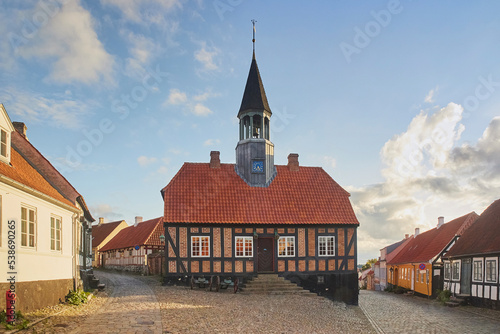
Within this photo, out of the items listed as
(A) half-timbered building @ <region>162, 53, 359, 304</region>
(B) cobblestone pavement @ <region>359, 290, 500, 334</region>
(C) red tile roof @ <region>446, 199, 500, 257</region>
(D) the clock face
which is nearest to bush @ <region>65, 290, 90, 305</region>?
(A) half-timbered building @ <region>162, 53, 359, 304</region>

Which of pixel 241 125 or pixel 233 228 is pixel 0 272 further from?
pixel 241 125

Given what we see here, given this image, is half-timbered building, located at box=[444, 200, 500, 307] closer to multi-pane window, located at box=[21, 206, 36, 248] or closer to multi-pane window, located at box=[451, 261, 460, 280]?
multi-pane window, located at box=[451, 261, 460, 280]

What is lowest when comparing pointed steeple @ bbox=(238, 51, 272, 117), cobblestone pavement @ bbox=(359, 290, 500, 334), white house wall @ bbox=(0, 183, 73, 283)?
cobblestone pavement @ bbox=(359, 290, 500, 334)

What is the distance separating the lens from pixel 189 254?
23.4 meters

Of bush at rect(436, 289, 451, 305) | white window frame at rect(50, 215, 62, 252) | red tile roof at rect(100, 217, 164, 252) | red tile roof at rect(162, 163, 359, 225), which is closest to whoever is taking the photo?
white window frame at rect(50, 215, 62, 252)

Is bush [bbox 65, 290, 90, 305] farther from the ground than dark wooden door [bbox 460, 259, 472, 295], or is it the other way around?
bush [bbox 65, 290, 90, 305]

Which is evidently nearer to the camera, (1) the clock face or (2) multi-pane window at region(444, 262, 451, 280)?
(1) the clock face

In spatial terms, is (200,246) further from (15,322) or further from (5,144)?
(15,322)

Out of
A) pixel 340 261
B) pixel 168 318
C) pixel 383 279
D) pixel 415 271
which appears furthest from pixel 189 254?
pixel 383 279

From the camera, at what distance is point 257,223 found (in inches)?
945

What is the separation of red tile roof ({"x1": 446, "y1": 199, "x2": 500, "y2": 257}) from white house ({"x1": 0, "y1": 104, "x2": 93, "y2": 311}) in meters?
18.3

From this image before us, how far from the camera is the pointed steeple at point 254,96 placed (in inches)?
1057

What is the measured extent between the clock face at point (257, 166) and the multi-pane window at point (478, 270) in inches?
491

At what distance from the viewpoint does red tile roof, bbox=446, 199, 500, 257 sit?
71.0 feet
